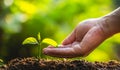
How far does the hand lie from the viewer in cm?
235

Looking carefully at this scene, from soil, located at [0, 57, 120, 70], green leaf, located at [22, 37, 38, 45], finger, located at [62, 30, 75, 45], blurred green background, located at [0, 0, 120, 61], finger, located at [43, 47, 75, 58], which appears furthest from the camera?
blurred green background, located at [0, 0, 120, 61]

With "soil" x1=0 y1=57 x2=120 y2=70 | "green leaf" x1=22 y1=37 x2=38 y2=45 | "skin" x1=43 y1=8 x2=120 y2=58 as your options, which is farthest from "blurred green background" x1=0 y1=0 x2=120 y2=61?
"soil" x1=0 y1=57 x2=120 y2=70

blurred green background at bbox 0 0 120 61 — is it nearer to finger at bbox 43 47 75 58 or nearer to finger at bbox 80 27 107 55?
finger at bbox 80 27 107 55

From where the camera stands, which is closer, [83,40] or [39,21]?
[83,40]

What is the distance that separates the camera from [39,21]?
456 centimetres

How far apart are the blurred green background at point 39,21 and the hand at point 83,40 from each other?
173 centimetres

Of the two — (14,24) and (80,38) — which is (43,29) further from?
(80,38)

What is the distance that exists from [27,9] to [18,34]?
386mm

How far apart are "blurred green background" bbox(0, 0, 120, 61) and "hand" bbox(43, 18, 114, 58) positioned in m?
1.73

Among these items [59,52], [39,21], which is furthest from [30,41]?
[39,21]

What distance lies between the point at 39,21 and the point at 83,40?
2082mm

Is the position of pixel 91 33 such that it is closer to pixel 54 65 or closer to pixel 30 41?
pixel 30 41

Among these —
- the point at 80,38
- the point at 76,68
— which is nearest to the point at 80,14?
the point at 80,38

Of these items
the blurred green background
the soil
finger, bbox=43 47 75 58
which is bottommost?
the soil
